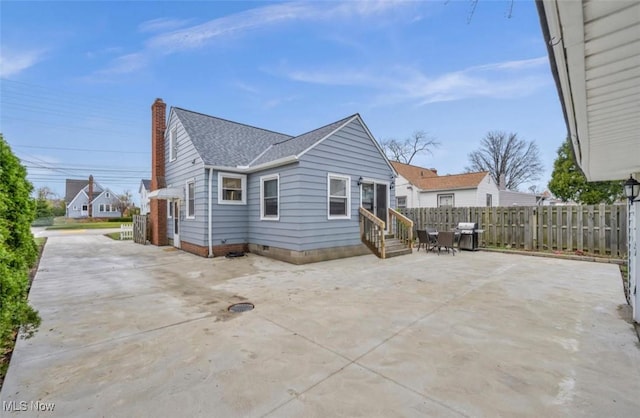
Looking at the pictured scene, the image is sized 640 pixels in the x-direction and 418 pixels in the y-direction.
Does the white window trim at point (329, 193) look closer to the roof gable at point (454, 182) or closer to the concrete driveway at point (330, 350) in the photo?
the concrete driveway at point (330, 350)

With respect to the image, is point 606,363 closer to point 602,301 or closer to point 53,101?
point 602,301

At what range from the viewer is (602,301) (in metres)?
4.66

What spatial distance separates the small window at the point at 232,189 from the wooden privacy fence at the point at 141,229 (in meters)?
5.82

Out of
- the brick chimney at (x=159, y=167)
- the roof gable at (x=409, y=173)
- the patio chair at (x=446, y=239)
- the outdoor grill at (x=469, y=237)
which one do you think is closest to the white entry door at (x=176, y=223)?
the brick chimney at (x=159, y=167)

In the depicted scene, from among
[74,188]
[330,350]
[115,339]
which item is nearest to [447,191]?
[330,350]

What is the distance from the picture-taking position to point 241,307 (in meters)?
4.43

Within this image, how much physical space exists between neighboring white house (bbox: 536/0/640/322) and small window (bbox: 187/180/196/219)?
33.1ft

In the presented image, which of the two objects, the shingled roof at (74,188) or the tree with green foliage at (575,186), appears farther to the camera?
the shingled roof at (74,188)

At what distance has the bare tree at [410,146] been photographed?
31.8m

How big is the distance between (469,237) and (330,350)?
9.60 meters

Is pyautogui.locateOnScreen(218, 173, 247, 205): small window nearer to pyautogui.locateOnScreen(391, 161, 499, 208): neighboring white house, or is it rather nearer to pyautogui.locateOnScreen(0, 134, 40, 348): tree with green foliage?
pyautogui.locateOnScreen(0, 134, 40, 348): tree with green foliage

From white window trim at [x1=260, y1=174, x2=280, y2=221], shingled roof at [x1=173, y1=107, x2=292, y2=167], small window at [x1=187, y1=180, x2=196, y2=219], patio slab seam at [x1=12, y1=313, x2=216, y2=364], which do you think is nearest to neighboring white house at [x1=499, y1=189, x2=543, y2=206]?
shingled roof at [x1=173, y1=107, x2=292, y2=167]

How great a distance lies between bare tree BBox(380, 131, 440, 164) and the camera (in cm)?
3183

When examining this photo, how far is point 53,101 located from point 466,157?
1881 inches
